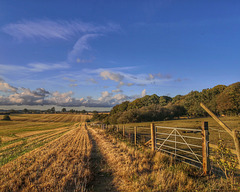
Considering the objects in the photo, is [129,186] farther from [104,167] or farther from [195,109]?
[195,109]

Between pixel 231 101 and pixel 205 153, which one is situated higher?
pixel 231 101

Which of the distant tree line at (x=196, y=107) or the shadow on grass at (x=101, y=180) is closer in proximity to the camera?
the shadow on grass at (x=101, y=180)

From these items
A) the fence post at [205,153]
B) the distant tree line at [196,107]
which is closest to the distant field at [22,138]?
the fence post at [205,153]

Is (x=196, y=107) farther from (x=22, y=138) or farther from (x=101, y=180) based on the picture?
(x=101, y=180)

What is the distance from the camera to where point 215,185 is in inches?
176

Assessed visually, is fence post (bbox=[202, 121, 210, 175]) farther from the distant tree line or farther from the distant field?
Answer: the distant tree line

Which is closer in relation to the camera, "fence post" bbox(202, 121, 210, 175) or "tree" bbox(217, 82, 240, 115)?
"fence post" bbox(202, 121, 210, 175)

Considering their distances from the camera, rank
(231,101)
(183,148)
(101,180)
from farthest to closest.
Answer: (231,101)
(183,148)
(101,180)

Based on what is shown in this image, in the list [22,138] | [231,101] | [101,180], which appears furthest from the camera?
[231,101]

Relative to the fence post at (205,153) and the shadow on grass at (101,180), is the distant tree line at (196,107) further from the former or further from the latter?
the shadow on grass at (101,180)

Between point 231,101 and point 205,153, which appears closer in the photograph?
point 205,153

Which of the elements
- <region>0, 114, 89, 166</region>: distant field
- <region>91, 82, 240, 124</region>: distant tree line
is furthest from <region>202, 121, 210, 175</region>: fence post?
<region>91, 82, 240, 124</region>: distant tree line

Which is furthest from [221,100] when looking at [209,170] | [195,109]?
[209,170]

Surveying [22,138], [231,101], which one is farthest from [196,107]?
[22,138]
